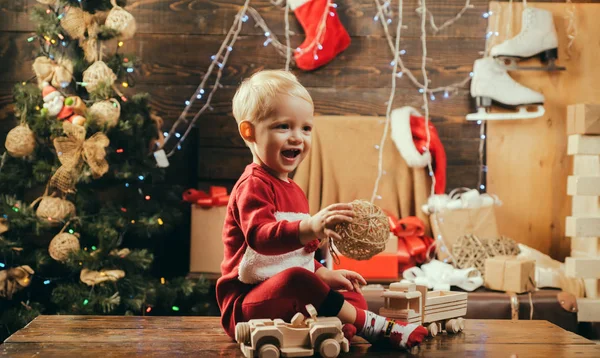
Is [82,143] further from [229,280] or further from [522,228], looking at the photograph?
[522,228]

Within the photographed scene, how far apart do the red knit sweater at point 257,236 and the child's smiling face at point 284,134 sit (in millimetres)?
39

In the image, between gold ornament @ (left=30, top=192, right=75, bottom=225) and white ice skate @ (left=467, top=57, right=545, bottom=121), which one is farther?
white ice skate @ (left=467, top=57, right=545, bottom=121)

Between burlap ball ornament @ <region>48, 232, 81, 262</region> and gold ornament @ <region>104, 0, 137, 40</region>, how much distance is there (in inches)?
30.2

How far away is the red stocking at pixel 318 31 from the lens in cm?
302

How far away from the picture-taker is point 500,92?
301 cm

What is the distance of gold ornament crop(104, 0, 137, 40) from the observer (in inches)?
101

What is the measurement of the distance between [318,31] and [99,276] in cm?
138

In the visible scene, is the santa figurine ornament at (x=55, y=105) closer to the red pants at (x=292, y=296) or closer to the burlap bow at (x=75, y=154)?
the burlap bow at (x=75, y=154)

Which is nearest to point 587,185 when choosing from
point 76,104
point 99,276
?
point 99,276

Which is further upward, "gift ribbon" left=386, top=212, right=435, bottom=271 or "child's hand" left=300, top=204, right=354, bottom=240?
"child's hand" left=300, top=204, right=354, bottom=240

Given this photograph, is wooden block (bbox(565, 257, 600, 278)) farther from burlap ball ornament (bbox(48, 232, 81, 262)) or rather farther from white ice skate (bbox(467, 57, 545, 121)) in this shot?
burlap ball ornament (bbox(48, 232, 81, 262))

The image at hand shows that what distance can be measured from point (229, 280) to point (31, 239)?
6.44 feet

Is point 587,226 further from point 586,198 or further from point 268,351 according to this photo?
point 268,351

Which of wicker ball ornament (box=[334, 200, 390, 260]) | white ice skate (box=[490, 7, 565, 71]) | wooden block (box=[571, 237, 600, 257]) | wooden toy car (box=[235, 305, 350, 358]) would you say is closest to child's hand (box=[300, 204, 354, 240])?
wicker ball ornament (box=[334, 200, 390, 260])
